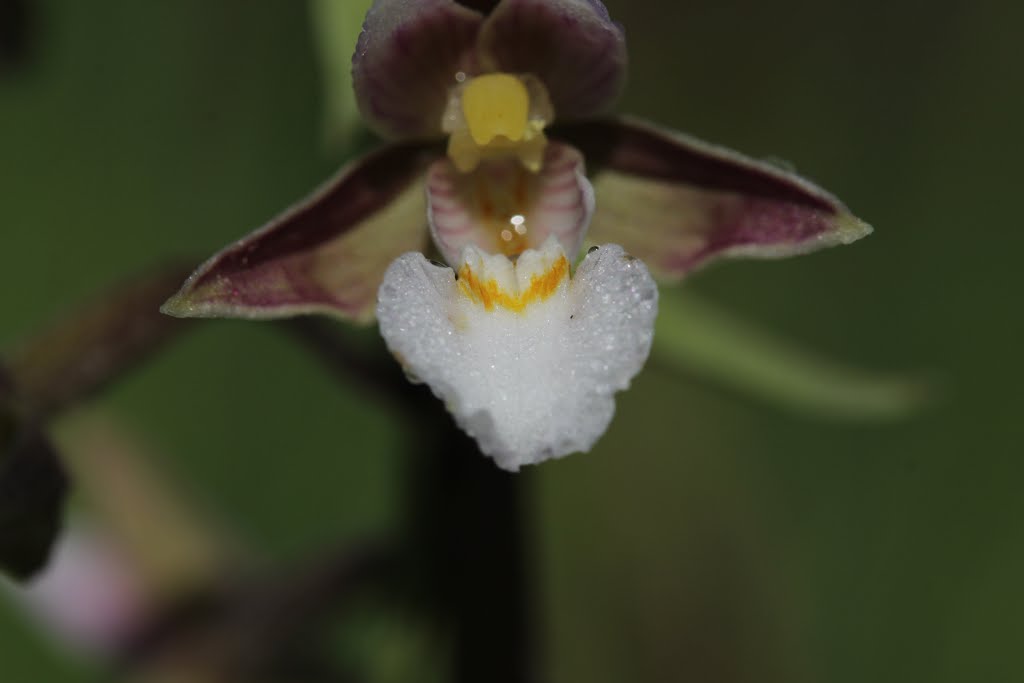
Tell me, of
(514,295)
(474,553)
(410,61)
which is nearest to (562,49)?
(410,61)

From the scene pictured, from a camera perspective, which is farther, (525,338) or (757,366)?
(757,366)

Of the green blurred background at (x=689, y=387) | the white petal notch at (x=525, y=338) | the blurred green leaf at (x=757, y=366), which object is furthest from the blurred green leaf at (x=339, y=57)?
the green blurred background at (x=689, y=387)

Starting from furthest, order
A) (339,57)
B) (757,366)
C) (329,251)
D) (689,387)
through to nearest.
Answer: (689,387)
(757,366)
(339,57)
(329,251)

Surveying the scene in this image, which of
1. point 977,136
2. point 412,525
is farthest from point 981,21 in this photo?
point 412,525

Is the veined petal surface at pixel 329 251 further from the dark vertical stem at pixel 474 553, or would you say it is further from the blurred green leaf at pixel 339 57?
the dark vertical stem at pixel 474 553

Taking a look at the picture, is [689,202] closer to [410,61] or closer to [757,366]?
[410,61]

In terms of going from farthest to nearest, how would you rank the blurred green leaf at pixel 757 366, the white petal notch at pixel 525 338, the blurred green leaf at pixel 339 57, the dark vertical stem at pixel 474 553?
1. the blurred green leaf at pixel 757 366
2. the dark vertical stem at pixel 474 553
3. the blurred green leaf at pixel 339 57
4. the white petal notch at pixel 525 338

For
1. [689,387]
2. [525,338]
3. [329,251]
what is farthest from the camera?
[689,387]
